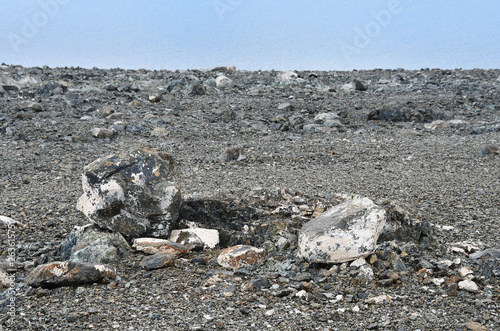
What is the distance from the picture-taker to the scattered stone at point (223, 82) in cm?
1321

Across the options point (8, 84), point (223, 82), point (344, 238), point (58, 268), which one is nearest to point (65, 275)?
point (58, 268)

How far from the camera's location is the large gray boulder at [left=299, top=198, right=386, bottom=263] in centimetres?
320

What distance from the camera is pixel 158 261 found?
3.38 meters

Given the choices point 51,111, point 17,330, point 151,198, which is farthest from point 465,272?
point 51,111

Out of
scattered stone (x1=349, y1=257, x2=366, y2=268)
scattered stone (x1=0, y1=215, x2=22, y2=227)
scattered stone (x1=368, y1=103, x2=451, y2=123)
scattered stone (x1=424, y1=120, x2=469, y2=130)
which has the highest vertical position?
scattered stone (x1=368, y1=103, x2=451, y2=123)

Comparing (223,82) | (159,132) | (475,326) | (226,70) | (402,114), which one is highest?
(226,70)

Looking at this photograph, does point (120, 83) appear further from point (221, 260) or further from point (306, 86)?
point (221, 260)

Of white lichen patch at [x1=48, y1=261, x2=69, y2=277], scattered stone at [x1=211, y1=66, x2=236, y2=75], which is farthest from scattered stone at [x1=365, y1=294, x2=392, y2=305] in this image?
scattered stone at [x1=211, y1=66, x2=236, y2=75]

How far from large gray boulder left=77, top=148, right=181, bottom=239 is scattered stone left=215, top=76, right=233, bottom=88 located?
9.49 meters

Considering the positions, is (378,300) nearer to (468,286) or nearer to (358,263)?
(358,263)

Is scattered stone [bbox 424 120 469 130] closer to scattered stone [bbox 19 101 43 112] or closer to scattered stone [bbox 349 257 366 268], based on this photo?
scattered stone [bbox 349 257 366 268]

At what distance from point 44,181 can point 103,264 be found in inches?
133

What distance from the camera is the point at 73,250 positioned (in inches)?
141

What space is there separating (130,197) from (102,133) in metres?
5.05
